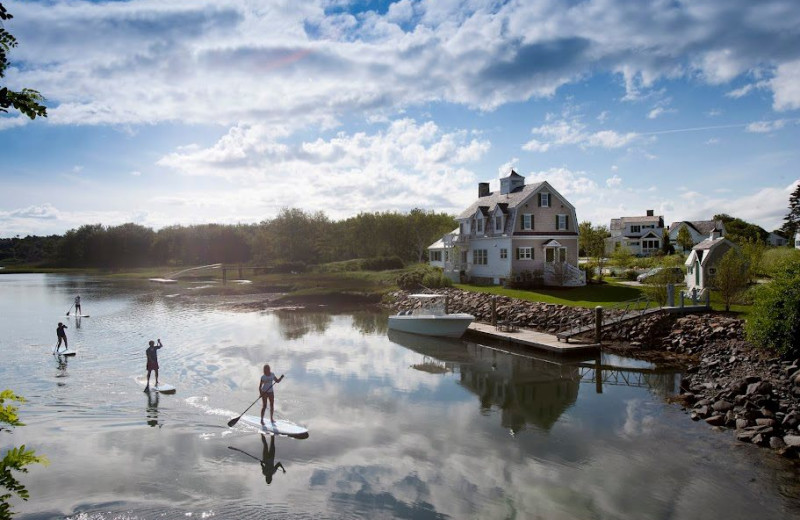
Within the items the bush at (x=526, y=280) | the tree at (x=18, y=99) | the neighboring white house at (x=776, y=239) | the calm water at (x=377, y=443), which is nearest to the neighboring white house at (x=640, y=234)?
the neighboring white house at (x=776, y=239)

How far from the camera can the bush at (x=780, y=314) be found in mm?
21406

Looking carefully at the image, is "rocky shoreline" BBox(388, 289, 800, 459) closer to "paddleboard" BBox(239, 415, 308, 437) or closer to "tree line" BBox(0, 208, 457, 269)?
"paddleboard" BBox(239, 415, 308, 437)

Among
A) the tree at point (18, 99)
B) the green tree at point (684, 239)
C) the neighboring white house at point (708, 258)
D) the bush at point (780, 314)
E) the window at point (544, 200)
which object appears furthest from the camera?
the green tree at point (684, 239)

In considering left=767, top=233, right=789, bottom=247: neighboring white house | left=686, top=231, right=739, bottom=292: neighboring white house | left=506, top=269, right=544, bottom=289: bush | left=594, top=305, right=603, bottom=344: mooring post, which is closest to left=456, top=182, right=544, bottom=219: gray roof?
left=506, top=269, right=544, bottom=289: bush

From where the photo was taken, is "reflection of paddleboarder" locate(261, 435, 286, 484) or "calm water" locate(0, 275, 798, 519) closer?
"calm water" locate(0, 275, 798, 519)

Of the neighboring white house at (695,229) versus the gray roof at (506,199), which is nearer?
the gray roof at (506,199)

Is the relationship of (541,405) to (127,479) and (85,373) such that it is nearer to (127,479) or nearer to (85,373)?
(127,479)

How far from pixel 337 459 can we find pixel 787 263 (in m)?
21.9

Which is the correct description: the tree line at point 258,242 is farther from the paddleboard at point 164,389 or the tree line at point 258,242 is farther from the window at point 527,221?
the paddleboard at point 164,389

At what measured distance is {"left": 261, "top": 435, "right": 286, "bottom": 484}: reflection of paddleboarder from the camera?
47.6 ft

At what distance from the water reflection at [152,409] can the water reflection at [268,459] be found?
12.3 feet

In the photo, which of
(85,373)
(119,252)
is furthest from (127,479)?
(119,252)

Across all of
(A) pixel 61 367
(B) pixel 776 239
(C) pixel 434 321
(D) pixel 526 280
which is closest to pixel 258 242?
(D) pixel 526 280

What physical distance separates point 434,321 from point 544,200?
62.6ft
